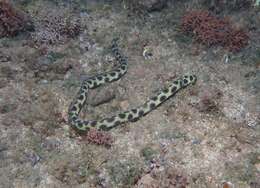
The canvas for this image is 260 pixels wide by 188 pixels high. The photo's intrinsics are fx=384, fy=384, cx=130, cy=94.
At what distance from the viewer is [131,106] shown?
9.48 m

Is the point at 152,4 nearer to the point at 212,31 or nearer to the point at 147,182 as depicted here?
the point at 212,31

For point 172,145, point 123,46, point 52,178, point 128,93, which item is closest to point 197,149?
point 172,145

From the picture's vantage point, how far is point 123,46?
11.4 m

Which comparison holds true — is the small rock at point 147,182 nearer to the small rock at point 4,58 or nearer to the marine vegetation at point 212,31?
the marine vegetation at point 212,31

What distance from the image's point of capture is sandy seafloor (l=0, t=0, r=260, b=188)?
25.5 feet

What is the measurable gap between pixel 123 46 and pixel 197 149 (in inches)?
172

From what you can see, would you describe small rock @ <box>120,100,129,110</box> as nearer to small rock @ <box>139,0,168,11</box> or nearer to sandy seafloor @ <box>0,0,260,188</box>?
sandy seafloor @ <box>0,0,260,188</box>

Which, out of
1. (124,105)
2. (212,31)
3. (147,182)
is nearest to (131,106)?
(124,105)

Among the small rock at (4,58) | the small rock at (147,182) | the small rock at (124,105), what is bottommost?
the small rock at (147,182)

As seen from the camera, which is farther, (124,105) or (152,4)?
(152,4)

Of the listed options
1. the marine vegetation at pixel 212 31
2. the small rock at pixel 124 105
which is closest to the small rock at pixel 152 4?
the marine vegetation at pixel 212 31

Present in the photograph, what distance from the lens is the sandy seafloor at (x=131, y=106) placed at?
777cm

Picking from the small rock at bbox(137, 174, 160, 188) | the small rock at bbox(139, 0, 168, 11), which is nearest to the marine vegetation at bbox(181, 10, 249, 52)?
the small rock at bbox(139, 0, 168, 11)

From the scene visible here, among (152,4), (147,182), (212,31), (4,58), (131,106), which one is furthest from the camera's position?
(152,4)
